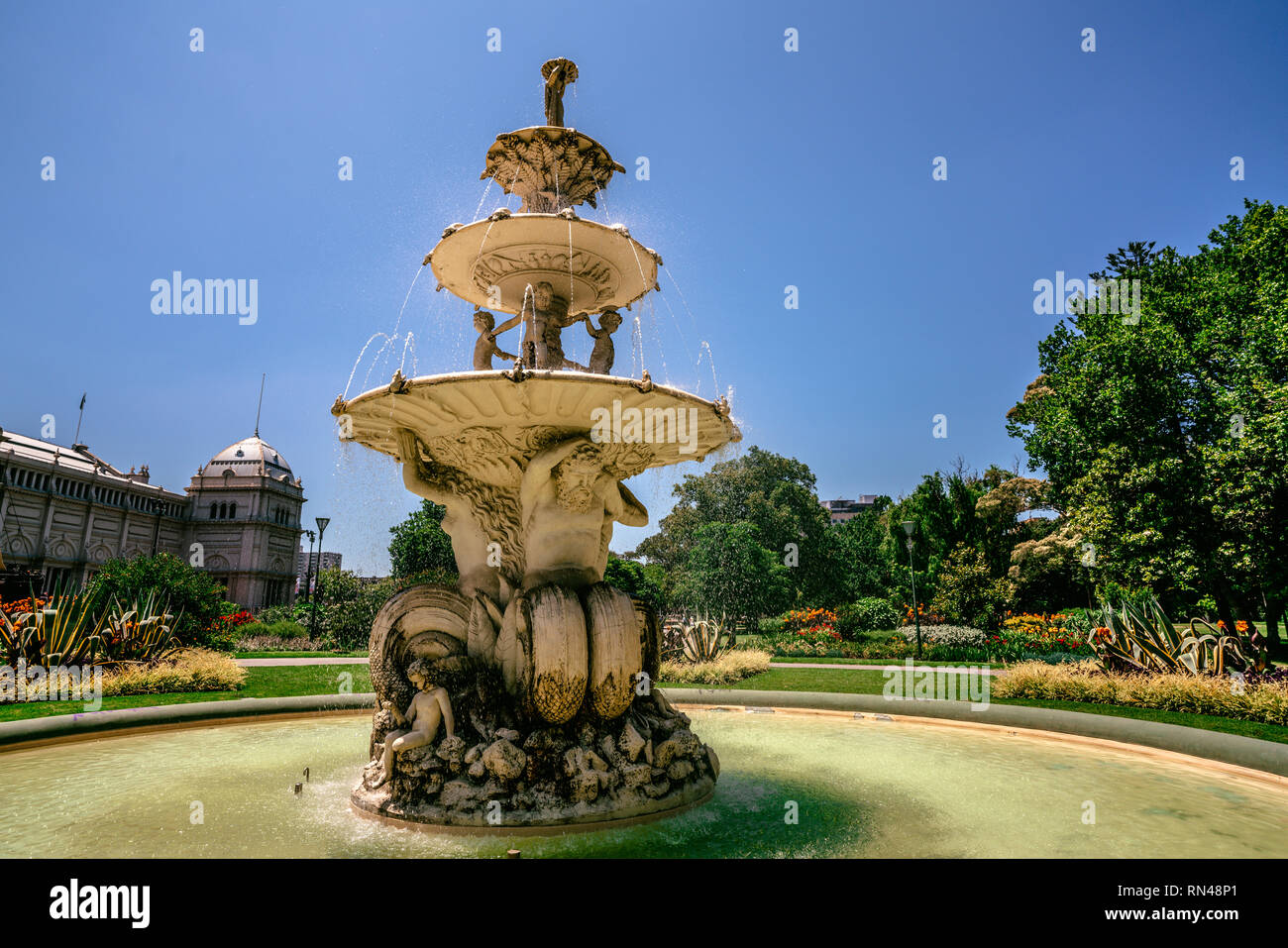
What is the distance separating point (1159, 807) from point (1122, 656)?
7748mm

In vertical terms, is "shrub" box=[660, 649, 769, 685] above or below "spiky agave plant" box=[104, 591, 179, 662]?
below

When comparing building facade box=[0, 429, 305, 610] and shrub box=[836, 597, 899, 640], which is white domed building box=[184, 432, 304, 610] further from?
shrub box=[836, 597, 899, 640]

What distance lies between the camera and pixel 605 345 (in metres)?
6.96

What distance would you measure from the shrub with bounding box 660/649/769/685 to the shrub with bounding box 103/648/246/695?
8418 millimetres

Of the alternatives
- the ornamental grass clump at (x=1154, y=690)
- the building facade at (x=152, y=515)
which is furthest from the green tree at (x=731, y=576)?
the building facade at (x=152, y=515)

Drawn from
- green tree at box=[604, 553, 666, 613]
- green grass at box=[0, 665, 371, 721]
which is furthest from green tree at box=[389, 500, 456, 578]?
green grass at box=[0, 665, 371, 721]

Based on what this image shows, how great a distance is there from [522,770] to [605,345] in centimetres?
421

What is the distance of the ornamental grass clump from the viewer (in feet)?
27.0

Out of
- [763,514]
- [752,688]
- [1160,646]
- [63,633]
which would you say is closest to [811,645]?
[752,688]

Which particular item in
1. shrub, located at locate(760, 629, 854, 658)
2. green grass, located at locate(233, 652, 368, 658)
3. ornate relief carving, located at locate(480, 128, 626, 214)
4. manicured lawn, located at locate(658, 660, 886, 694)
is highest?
ornate relief carving, located at locate(480, 128, 626, 214)

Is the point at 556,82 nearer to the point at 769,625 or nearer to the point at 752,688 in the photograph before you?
the point at 752,688

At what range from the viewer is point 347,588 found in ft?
90.3
